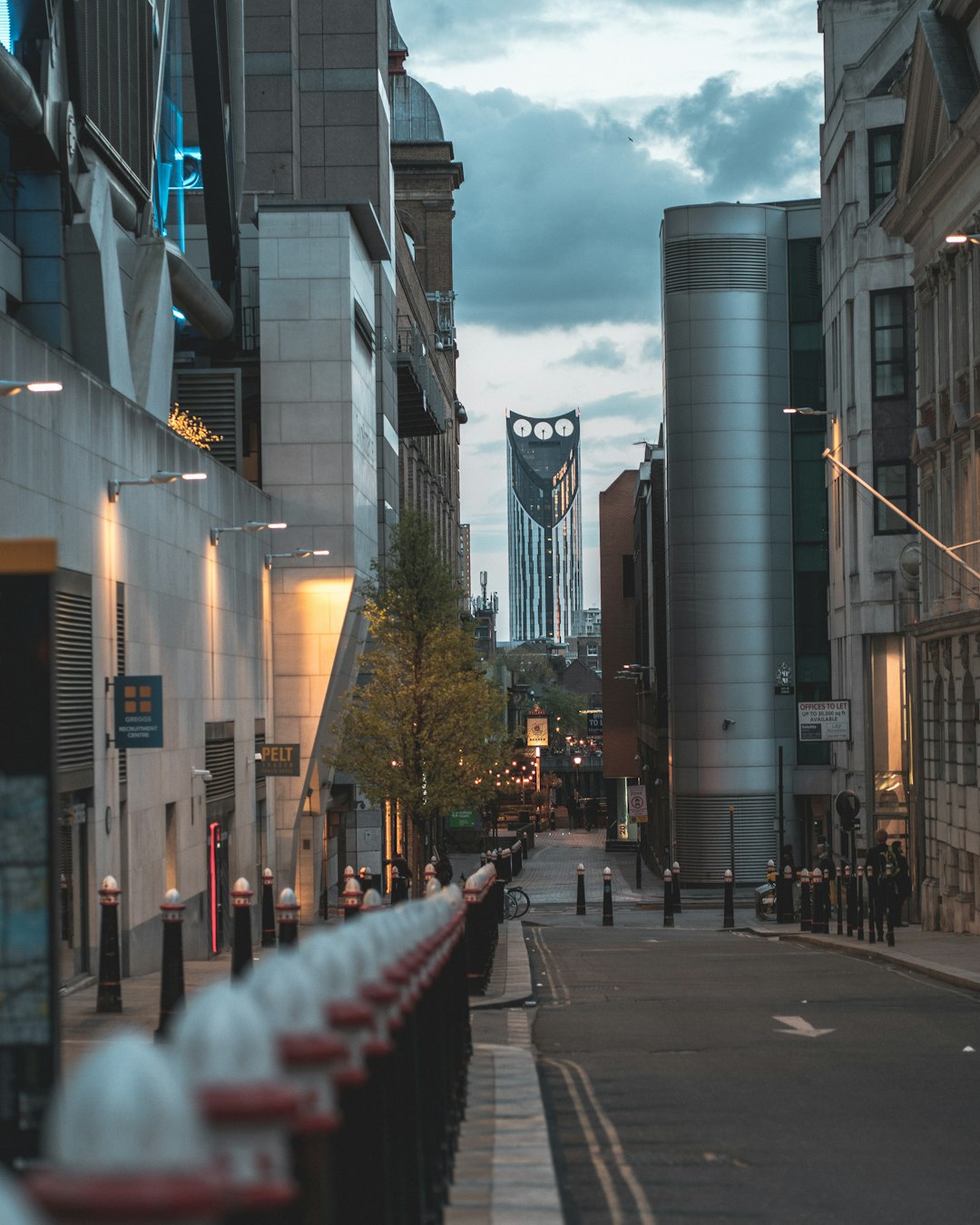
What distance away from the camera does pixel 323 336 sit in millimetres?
44250

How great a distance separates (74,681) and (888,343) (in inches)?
1199

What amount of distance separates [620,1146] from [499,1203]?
2463 mm

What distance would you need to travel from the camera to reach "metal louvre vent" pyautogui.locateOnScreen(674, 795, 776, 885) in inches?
2333

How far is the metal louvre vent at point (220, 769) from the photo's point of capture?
3272cm

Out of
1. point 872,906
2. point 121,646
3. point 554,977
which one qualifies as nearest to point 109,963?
point 554,977

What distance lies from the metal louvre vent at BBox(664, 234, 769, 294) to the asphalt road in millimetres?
42233

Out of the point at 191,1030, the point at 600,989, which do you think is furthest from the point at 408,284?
the point at 191,1030

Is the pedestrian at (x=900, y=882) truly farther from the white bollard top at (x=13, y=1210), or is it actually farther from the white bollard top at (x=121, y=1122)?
the white bollard top at (x=13, y=1210)

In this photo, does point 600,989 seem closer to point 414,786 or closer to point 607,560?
point 414,786

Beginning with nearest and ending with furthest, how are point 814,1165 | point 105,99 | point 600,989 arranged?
point 814,1165 < point 600,989 < point 105,99

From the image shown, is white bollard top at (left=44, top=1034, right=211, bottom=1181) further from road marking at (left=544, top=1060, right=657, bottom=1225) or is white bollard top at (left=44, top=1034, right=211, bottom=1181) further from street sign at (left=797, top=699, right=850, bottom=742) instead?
street sign at (left=797, top=699, right=850, bottom=742)

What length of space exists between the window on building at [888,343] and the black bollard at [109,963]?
3419 cm

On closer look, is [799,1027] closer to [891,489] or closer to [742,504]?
[891,489]

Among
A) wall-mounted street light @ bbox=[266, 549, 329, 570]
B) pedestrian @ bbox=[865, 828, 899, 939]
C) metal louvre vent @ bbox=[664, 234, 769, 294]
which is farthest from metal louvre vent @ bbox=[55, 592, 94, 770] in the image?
metal louvre vent @ bbox=[664, 234, 769, 294]
